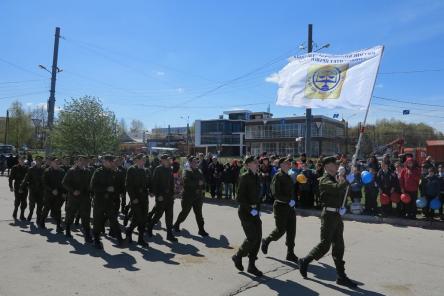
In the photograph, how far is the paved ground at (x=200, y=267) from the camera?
6000 millimetres

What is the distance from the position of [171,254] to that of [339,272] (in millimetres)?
3215

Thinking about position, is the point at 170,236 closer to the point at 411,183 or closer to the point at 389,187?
the point at 389,187

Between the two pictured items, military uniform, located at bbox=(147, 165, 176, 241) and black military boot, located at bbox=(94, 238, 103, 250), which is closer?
black military boot, located at bbox=(94, 238, 103, 250)

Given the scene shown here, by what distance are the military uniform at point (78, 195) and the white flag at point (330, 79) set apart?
15.1 ft

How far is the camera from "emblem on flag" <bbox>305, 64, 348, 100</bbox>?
8789mm

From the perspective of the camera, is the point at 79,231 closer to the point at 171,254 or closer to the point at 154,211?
the point at 154,211

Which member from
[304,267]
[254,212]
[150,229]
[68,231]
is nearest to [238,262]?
[254,212]

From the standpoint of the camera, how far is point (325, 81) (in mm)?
9000

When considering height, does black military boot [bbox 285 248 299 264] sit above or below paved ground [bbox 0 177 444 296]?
above

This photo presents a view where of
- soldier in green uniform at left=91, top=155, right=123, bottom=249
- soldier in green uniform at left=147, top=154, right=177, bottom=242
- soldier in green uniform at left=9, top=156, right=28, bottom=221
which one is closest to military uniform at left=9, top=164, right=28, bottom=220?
soldier in green uniform at left=9, top=156, right=28, bottom=221

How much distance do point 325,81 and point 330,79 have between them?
11 centimetres

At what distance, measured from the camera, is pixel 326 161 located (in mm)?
6605

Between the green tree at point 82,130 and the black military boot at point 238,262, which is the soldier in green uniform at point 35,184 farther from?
the green tree at point 82,130

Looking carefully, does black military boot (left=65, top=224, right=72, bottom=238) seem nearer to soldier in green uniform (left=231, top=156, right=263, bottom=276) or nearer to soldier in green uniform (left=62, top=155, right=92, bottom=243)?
soldier in green uniform (left=62, top=155, right=92, bottom=243)
